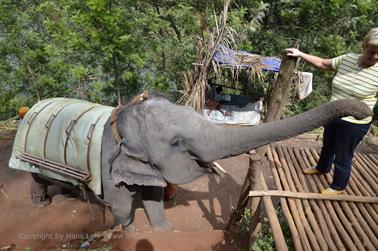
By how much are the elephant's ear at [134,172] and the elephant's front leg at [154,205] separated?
0.54m

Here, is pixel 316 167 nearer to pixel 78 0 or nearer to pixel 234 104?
pixel 234 104

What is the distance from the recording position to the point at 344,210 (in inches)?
118

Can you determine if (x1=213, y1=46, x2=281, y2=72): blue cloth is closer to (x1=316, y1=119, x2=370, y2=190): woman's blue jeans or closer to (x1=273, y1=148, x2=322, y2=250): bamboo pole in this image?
(x1=273, y1=148, x2=322, y2=250): bamboo pole

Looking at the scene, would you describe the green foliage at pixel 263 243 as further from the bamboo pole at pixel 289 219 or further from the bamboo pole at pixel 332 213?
the bamboo pole at pixel 332 213

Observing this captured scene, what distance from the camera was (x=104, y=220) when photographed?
4.40m

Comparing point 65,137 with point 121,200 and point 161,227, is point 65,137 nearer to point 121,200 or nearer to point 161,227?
point 121,200

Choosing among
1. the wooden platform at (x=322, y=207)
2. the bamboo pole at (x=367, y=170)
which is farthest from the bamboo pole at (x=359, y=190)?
the bamboo pole at (x=367, y=170)

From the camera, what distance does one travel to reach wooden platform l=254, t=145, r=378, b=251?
2588 millimetres

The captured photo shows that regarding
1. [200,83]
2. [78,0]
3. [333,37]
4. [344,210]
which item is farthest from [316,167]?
[333,37]

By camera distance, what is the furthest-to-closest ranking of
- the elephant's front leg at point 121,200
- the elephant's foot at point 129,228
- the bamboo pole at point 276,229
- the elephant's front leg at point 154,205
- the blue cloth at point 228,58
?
1. the blue cloth at point 228,58
2. the elephant's foot at point 129,228
3. the elephant's front leg at point 154,205
4. the elephant's front leg at point 121,200
5. the bamboo pole at point 276,229

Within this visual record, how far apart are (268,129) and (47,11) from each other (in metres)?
7.94

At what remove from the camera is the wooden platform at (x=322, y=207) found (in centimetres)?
259

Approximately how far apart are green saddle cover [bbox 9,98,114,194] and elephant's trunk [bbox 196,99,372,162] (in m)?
1.20

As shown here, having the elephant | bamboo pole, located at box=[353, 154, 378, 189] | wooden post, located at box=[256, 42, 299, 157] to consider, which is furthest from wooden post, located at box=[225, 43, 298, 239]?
bamboo pole, located at box=[353, 154, 378, 189]
